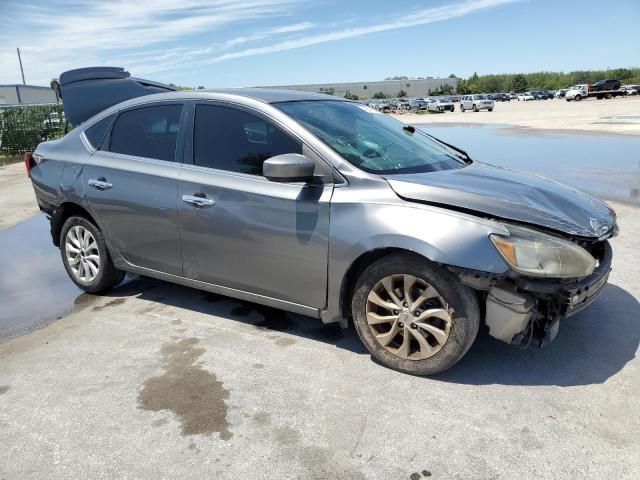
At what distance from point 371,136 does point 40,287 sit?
11.9 ft

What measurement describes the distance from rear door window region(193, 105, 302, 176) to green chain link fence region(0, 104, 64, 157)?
53.5 ft

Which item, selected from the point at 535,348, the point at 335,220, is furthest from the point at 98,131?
the point at 535,348

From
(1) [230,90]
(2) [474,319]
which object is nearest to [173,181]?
(1) [230,90]

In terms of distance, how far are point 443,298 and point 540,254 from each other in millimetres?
581

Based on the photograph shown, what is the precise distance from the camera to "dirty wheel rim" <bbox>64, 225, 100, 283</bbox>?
16.0 ft

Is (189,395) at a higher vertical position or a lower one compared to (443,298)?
lower

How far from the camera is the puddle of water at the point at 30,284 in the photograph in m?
4.66

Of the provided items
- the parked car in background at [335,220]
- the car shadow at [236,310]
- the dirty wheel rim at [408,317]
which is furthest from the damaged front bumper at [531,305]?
the car shadow at [236,310]

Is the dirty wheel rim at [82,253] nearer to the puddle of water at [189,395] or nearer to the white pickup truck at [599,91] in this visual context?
the puddle of water at [189,395]

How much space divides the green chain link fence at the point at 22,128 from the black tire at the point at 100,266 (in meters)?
14.9

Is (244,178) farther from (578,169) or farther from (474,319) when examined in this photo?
(578,169)

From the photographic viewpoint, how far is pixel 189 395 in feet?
10.7

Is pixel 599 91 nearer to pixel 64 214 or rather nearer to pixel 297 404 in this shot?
pixel 64 214

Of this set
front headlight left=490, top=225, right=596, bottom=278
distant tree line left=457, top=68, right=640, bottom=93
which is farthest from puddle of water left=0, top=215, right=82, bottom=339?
distant tree line left=457, top=68, right=640, bottom=93
